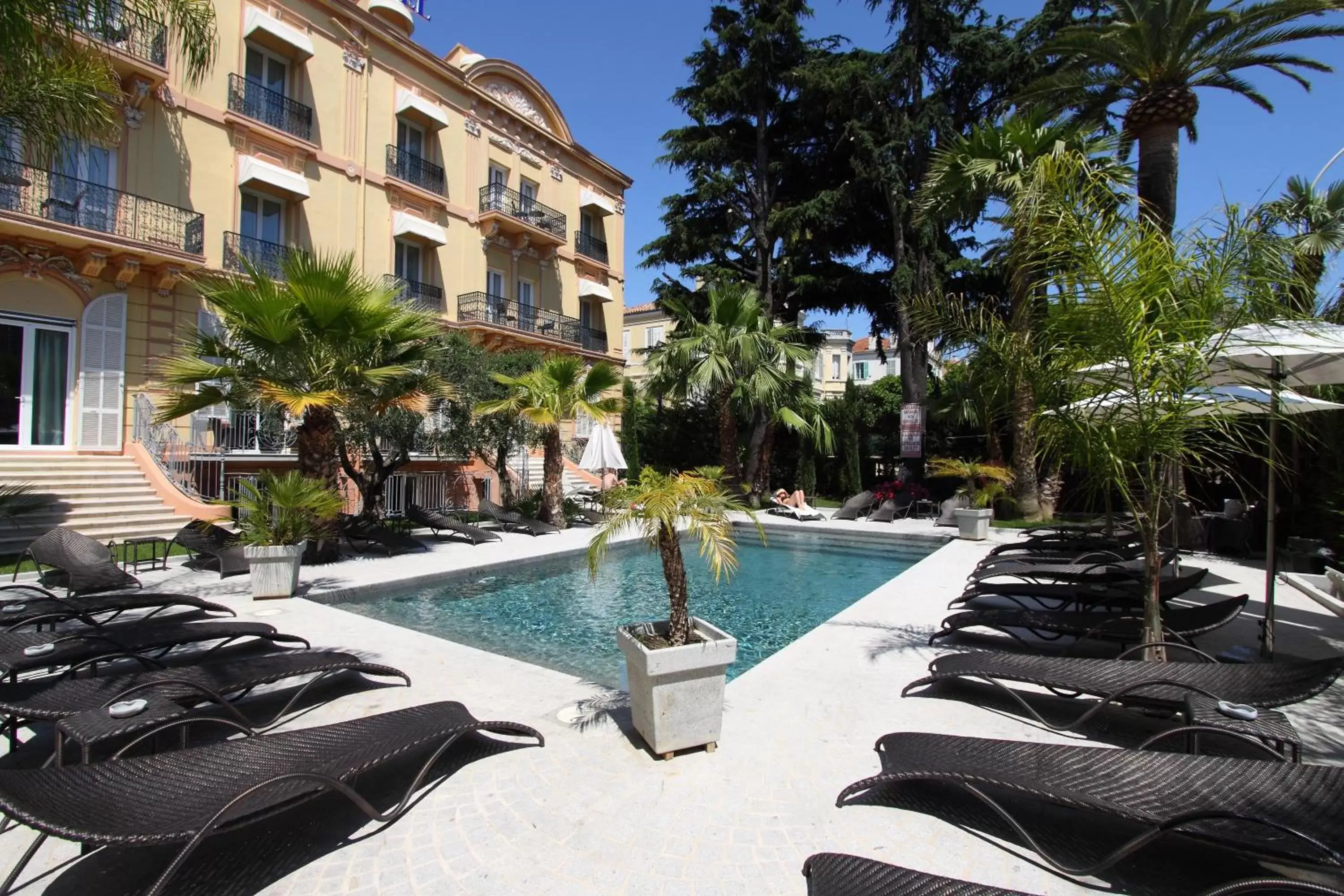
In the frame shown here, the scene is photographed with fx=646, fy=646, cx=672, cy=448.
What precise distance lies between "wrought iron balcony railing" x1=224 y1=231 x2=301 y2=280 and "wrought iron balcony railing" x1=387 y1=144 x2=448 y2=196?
444cm

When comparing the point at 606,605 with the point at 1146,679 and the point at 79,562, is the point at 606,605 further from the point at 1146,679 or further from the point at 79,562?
the point at 1146,679

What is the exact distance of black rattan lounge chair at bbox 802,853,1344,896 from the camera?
1.94 meters

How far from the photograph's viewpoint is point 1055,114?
13.2 metres

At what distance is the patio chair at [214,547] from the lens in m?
8.48

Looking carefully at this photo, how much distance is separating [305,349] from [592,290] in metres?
18.4

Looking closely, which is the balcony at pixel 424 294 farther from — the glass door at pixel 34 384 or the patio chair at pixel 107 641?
the patio chair at pixel 107 641

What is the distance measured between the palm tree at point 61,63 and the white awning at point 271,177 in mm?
9969

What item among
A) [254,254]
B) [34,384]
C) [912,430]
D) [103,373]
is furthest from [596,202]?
[34,384]

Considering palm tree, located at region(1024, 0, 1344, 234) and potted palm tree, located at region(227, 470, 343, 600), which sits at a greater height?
palm tree, located at region(1024, 0, 1344, 234)

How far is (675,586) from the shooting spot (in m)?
3.79

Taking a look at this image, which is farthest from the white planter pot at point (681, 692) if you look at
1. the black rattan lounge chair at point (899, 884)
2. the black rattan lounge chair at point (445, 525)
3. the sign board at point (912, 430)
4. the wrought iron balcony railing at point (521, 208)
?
the wrought iron balcony railing at point (521, 208)

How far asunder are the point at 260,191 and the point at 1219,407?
19595 mm

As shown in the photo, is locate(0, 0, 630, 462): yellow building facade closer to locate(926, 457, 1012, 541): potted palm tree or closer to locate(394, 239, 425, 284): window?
locate(394, 239, 425, 284): window

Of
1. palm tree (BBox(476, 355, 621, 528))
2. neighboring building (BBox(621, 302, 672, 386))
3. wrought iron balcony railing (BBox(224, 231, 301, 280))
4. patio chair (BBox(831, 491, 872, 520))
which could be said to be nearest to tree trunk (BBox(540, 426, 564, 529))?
palm tree (BBox(476, 355, 621, 528))
